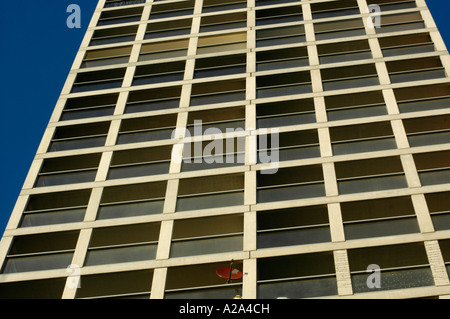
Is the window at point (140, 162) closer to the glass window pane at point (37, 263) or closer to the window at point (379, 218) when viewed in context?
the glass window pane at point (37, 263)

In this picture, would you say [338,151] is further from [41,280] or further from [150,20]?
[150,20]

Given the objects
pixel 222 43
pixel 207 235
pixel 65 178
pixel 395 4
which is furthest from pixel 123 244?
pixel 395 4

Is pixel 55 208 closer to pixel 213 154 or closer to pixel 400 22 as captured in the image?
pixel 213 154

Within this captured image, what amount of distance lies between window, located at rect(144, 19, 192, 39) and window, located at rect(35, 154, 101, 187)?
10.7 m

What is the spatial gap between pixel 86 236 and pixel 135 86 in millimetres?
10294

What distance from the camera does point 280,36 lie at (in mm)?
34219

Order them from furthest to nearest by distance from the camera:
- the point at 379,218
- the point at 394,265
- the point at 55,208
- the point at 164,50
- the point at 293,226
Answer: the point at 164,50 < the point at 55,208 < the point at 293,226 < the point at 379,218 < the point at 394,265

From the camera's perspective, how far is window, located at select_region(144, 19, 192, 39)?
3634 cm

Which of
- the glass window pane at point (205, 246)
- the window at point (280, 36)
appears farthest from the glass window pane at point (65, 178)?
the window at point (280, 36)

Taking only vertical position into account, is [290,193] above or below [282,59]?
below

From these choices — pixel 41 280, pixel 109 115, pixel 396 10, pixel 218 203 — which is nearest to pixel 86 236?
pixel 41 280

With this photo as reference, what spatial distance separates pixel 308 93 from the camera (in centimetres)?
2945

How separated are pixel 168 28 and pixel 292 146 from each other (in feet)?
45.1

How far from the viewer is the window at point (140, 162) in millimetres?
27031
